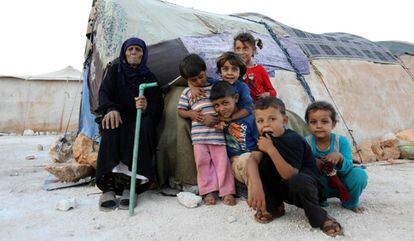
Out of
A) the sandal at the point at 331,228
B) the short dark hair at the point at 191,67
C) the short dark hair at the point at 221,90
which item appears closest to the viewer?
the sandal at the point at 331,228

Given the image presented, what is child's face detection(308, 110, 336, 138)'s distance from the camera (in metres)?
2.20

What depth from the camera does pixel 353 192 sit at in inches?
88.2

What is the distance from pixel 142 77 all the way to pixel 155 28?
3.56ft

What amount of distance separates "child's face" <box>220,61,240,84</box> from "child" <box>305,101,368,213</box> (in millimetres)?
671

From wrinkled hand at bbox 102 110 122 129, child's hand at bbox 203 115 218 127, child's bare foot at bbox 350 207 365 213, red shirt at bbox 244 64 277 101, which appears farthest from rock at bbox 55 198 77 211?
child's bare foot at bbox 350 207 365 213

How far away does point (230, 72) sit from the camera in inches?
106

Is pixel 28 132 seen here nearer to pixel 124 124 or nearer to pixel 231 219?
pixel 124 124

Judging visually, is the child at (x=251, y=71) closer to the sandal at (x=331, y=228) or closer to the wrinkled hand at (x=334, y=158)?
the wrinkled hand at (x=334, y=158)

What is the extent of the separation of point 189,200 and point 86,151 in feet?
4.82

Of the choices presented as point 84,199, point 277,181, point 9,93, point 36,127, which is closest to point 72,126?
point 36,127

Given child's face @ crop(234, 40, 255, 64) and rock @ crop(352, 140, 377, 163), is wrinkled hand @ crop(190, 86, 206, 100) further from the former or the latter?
rock @ crop(352, 140, 377, 163)

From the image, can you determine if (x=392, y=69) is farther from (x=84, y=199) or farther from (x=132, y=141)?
(x=84, y=199)

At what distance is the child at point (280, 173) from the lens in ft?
6.18

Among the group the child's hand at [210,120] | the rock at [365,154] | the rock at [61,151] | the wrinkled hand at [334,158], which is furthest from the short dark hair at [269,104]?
the rock at [61,151]
